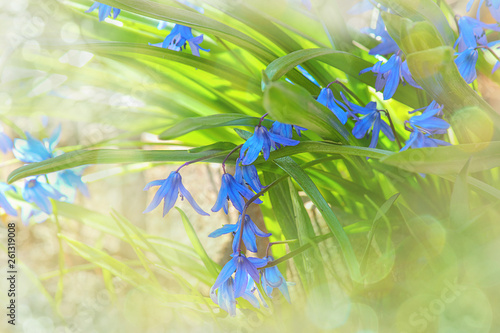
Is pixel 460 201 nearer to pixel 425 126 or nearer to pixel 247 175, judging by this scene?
pixel 425 126

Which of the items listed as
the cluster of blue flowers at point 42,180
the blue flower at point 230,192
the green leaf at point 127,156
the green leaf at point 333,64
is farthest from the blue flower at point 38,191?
the green leaf at point 333,64

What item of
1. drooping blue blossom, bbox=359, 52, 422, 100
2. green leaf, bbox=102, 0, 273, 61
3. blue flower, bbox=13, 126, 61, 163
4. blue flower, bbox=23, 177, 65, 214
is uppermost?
blue flower, bbox=13, 126, 61, 163

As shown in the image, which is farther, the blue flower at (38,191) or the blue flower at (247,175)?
the blue flower at (38,191)

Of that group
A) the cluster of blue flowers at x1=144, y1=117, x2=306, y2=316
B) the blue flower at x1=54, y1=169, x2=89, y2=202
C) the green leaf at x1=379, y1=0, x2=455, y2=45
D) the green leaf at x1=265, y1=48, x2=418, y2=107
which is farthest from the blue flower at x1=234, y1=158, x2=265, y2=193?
the blue flower at x1=54, y1=169, x2=89, y2=202

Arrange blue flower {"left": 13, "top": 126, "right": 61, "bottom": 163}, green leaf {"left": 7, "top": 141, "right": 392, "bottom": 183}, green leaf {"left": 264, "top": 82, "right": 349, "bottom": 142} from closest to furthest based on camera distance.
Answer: green leaf {"left": 264, "top": 82, "right": 349, "bottom": 142}, green leaf {"left": 7, "top": 141, "right": 392, "bottom": 183}, blue flower {"left": 13, "top": 126, "right": 61, "bottom": 163}

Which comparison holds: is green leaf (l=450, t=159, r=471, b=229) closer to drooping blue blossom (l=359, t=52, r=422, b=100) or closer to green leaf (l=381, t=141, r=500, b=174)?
green leaf (l=381, t=141, r=500, b=174)

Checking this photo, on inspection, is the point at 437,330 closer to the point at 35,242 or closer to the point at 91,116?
the point at 91,116

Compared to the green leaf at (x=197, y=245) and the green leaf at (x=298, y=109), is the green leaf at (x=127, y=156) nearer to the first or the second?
the green leaf at (x=298, y=109)
